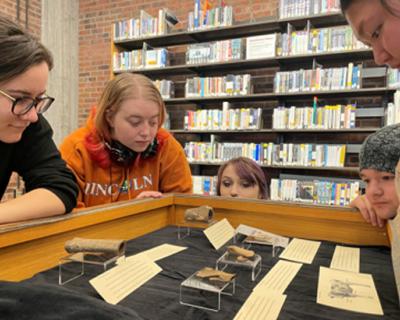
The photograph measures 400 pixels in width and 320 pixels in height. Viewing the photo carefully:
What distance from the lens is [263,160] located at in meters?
3.47

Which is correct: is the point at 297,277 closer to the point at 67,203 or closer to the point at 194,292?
the point at 194,292

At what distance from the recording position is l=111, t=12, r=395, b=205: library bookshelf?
3.22 m

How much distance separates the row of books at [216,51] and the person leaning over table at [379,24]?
9.73 feet

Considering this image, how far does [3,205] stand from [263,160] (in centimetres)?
290

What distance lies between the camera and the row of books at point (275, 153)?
10.5ft

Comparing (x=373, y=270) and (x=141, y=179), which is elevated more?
(x=141, y=179)

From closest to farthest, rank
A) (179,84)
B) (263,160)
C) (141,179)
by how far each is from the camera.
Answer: (141,179) < (263,160) < (179,84)

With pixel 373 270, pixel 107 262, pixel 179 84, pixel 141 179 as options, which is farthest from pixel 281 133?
pixel 107 262

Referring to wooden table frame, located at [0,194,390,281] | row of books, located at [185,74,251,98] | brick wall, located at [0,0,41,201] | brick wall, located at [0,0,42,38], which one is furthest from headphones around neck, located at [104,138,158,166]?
brick wall, located at [0,0,42,38]

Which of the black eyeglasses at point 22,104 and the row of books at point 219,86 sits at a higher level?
the row of books at point 219,86

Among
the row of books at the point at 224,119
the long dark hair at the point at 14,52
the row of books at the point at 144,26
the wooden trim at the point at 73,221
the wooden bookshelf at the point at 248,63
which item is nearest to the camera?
the wooden trim at the point at 73,221

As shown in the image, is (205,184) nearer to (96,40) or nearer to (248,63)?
(248,63)

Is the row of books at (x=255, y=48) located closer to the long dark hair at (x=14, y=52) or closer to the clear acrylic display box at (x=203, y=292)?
the long dark hair at (x=14, y=52)

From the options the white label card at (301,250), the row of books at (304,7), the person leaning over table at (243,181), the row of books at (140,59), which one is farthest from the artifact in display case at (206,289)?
the row of books at (140,59)
